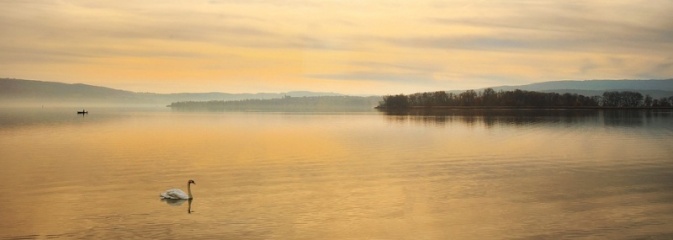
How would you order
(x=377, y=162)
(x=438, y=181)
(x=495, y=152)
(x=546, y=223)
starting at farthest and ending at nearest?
A: 1. (x=495, y=152)
2. (x=377, y=162)
3. (x=438, y=181)
4. (x=546, y=223)

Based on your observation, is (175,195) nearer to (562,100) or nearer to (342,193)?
(342,193)

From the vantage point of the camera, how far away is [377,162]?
32.8m

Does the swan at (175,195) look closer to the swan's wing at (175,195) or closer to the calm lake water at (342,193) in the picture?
the swan's wing at (175,195)

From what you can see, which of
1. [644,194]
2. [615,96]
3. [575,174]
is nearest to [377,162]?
[575,174]

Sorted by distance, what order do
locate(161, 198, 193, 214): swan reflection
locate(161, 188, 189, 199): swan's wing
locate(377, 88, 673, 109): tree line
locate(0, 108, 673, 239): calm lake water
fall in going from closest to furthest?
1. locate(0, 108, 673, 239): calm lake water
2. locate(161, 198, 193, 214): swan reflection
3. locate(161, 188, 189, 199): swan's wing
4. locate(377, 88, 673, 109): tree line

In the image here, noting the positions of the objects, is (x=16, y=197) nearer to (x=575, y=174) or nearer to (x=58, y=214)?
(x=58, y=214)

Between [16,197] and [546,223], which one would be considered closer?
[546,223]

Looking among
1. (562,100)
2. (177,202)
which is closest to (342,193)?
(177,202)

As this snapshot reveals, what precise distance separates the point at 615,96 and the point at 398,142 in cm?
15504

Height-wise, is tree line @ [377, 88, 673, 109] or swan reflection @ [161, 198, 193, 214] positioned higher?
tree line @ [377, 88, 673, 109]

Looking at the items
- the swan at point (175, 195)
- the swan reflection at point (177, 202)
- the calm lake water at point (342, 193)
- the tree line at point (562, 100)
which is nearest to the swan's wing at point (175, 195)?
the swan at point (175, 195)

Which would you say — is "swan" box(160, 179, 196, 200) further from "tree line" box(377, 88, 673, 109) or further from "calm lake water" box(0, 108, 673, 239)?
"tree line" box(377, 88, 673, 109)

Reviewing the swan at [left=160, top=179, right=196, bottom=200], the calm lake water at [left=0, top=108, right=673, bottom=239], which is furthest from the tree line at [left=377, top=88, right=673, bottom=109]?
the swan at [left=160, top=179, right=196, bottom=200]

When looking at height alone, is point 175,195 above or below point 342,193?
above
